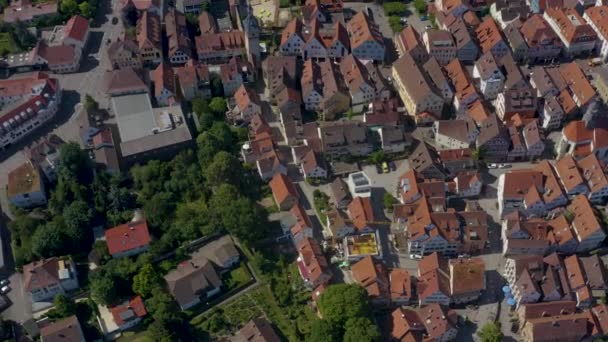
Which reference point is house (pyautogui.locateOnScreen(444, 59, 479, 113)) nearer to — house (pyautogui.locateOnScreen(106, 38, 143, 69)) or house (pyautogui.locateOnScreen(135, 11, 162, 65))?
house (pyautogui.locateOnScreen(135, 11, 162, 65))

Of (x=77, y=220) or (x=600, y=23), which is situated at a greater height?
(x=600, y=23)

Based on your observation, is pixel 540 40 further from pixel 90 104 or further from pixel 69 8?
pixel 69 8

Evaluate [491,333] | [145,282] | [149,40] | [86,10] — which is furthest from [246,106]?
[491,333]

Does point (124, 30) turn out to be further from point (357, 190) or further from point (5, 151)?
point (357, 190)

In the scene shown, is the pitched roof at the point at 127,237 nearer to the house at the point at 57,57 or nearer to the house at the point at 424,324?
the house at the point at 424,324

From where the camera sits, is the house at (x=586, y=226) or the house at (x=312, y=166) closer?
the house at (x=586, y=226)

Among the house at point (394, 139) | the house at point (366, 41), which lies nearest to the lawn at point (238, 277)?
the house at point (394, 139)

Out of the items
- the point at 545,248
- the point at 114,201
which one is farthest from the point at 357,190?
the point at 114,201
